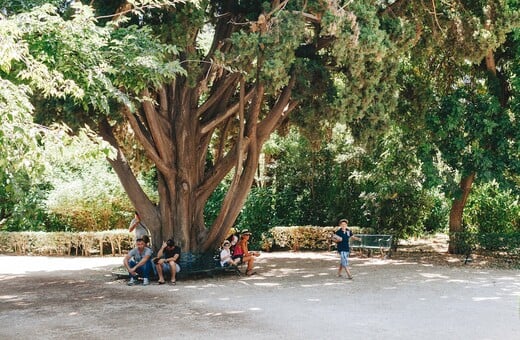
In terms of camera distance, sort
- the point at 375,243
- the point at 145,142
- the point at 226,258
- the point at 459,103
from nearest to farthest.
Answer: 1. the point at 145,142
2. the point at 226,258
3. the point at 459,103
4. the point at 375,243

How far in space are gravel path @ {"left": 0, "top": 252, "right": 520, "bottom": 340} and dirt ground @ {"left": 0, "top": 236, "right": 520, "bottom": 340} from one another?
2cm

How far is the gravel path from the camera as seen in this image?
7.88 m

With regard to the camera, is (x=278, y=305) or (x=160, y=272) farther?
(x=160, y=272)

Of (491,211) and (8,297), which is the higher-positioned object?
(491,211)

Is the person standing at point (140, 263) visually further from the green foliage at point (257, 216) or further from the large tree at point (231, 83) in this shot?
the green foliage at point (257, 216)

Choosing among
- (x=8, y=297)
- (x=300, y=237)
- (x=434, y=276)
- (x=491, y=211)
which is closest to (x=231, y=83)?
(x=434, y=276)

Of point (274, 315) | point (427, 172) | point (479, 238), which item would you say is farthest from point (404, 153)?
point (274, 315)

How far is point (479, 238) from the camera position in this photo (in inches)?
683

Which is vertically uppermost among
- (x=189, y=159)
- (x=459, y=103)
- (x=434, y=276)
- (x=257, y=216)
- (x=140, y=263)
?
(x=459, y=103)

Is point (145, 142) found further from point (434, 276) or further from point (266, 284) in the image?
point (434, 276)

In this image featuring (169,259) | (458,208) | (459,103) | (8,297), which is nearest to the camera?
(8,297)

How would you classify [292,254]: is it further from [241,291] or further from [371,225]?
[241,291]

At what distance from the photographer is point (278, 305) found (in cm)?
988

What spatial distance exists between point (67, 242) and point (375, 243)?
1179 cm
